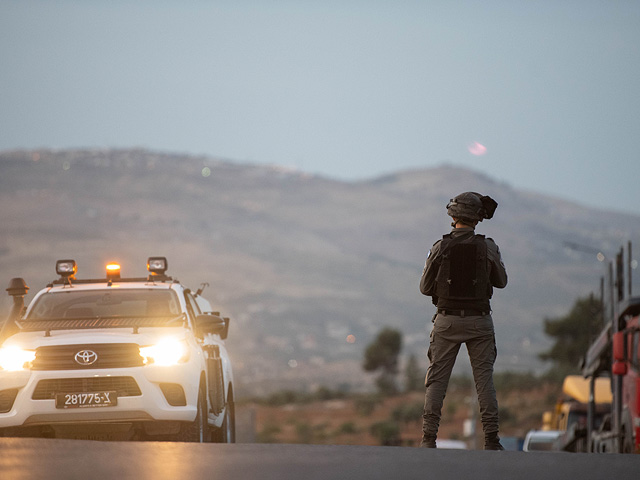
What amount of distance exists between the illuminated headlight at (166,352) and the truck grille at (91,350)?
3.6 inches

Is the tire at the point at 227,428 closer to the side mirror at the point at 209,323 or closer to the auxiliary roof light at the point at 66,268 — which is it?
the side mirror at the point at 209,323

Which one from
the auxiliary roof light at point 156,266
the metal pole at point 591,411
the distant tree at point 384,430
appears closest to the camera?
the auxiliary roof light at point 156,266

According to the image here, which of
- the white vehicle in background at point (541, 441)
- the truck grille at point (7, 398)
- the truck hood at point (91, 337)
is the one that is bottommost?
the white vehicle in background at point (541, 441)

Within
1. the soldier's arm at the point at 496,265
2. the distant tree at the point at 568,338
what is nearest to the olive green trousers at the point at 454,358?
the soldier's arm at the point at 496,265

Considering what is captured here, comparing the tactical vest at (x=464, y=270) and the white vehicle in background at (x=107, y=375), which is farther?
the white vehicle in background at (x=107, y=375)

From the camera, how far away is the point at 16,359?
11.4 m

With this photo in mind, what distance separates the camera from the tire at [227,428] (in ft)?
44.9

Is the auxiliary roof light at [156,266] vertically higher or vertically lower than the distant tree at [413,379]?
higher

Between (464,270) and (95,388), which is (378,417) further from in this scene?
(464,270)

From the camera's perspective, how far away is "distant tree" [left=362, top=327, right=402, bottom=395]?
107m

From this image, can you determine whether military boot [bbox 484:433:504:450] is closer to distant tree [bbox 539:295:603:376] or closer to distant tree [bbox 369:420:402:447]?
distant tree [bbox 369:420:402:447]

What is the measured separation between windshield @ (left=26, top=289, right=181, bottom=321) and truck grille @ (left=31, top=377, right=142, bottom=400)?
1.28m

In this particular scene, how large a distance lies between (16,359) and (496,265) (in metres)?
4.62

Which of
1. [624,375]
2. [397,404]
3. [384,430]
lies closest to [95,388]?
[624,375]
